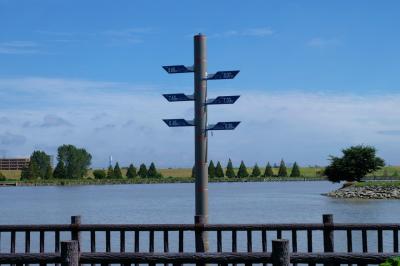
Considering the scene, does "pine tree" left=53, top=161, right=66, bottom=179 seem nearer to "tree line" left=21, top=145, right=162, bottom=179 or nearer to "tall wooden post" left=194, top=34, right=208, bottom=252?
"tree line" left=21, top=145, right=162, bottom=179

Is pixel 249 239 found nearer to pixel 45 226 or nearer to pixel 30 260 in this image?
pixel 45 226

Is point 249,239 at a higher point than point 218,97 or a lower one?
lower

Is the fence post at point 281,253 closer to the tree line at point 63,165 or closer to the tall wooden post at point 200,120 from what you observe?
the tall wooden post at point 200,120

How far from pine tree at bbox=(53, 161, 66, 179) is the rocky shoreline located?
374ft

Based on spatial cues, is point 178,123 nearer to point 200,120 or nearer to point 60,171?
point 200,120

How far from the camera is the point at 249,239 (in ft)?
42.5

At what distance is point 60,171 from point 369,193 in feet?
402

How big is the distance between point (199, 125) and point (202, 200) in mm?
1421

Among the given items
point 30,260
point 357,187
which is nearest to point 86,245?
point 30,260

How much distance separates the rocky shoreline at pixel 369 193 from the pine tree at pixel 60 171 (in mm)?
113876

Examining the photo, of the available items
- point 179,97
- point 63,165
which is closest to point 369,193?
point 179,97

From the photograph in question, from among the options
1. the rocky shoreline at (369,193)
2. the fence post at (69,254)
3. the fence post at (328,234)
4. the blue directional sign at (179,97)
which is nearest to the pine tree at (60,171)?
the rocky shoreline at (369,193)

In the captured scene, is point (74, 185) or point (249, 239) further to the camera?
point (74, 185)

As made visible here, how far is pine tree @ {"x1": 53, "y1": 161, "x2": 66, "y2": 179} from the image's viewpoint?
18562 centimetres
